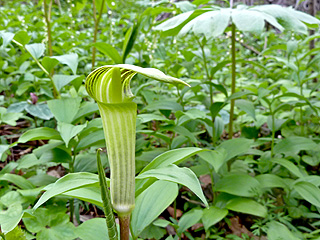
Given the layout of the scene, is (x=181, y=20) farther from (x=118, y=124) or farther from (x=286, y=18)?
(x=118, y=124)

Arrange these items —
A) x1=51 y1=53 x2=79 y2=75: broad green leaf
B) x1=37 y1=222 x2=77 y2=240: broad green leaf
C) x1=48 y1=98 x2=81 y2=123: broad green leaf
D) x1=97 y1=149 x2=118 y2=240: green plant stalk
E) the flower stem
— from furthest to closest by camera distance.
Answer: x1=51 y1=53 x2=79 y2=75: broad green leaf, x1=48 y1=98 x2=81 y2=123: broad green leaf, x1=37 y1=222 x2=77 y2=240: broad green leaf, the flower stem, x1=97 y1=149 x2=118 y2=240: green plant stalk

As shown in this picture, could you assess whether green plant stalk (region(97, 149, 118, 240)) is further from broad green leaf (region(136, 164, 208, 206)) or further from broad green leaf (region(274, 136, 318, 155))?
broad green leaf (region(274, 136, 318, 155))

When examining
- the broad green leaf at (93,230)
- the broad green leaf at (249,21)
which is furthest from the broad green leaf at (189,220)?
the broad green leaf at (249,21)

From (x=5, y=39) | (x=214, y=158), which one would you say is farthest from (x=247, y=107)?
(x=5, y=39)

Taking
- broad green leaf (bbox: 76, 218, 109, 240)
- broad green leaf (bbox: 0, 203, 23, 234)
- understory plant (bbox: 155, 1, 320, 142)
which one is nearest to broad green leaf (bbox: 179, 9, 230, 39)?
understory plant (bbox: 155, 1, 320, 142)

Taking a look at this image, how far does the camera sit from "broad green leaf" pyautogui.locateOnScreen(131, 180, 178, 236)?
0.91 metres

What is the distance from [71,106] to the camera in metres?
1.45

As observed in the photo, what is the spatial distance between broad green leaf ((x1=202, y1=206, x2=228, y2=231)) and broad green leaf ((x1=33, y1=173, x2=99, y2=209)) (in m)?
0.69

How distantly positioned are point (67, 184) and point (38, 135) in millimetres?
628

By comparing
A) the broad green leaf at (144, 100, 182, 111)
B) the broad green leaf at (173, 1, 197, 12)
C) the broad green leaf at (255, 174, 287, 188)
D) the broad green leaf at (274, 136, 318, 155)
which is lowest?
the broad green leaf at (255, 174, 287, 188)

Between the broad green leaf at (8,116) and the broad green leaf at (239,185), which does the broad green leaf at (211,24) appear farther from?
the broad green leaf at (8,116)

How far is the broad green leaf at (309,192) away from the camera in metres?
1.16

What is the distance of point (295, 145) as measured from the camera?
5.14 ft

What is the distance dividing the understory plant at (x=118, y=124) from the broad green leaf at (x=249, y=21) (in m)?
0.73
